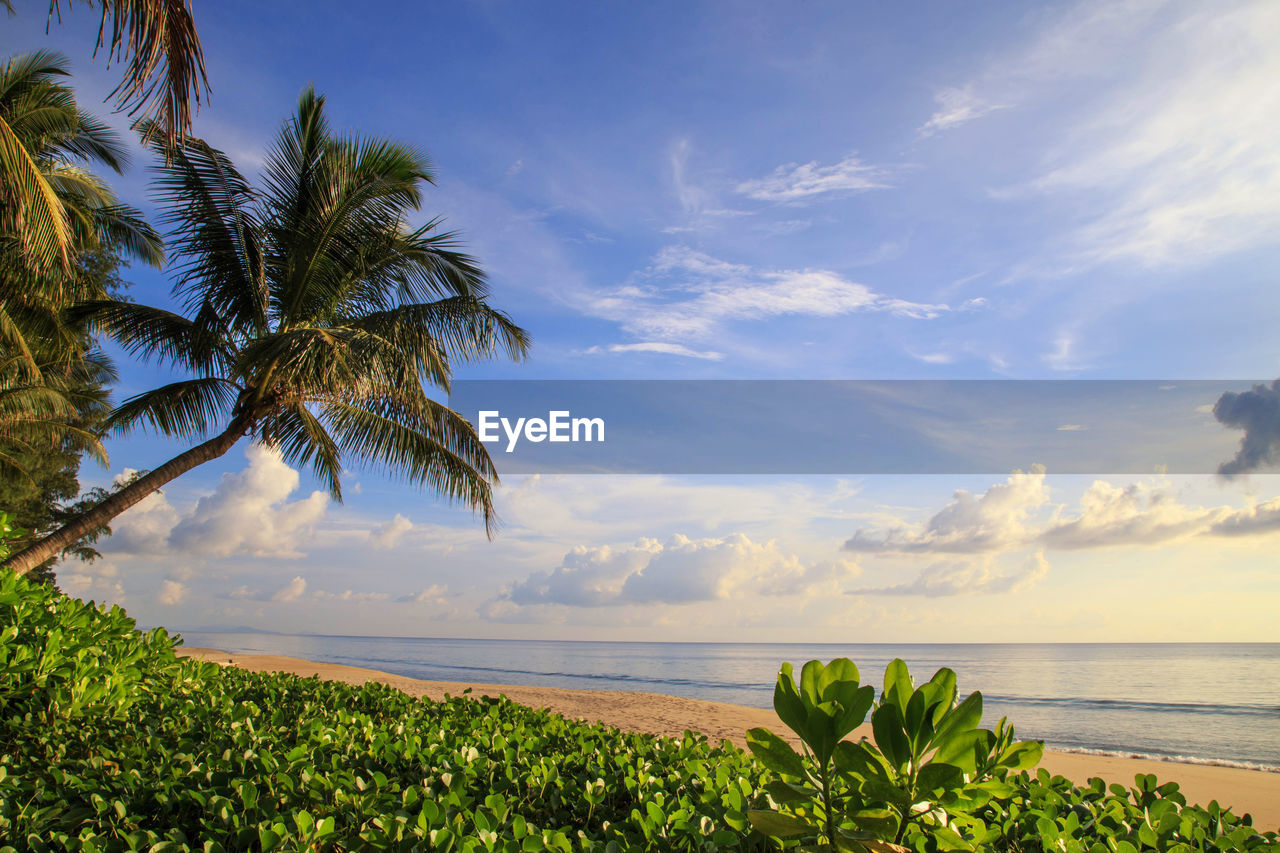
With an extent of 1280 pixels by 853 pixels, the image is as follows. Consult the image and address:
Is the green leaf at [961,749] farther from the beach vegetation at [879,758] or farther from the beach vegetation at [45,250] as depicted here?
the beach vegetation at [45,250]

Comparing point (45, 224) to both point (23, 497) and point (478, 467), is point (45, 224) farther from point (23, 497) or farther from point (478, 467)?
point (23, 497)

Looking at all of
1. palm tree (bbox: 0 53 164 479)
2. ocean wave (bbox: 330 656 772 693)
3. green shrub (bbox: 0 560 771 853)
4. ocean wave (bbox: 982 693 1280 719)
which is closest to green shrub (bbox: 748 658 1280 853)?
green shrub (bbox: 0 560 771 853)

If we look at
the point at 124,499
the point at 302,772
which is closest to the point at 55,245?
the point at 124,499

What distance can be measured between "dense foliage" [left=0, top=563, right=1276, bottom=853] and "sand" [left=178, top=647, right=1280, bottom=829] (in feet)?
14.3

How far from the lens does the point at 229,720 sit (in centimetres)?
270

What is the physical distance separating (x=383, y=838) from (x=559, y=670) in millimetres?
33920

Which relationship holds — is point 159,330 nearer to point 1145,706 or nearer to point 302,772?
point 302,772

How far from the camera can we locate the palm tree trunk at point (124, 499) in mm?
7582

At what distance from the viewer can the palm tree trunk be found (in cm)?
758

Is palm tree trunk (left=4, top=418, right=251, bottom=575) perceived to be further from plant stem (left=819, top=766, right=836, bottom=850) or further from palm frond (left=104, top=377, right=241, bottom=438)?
plant stem (left=819, top=766, right=836, bottom=850)

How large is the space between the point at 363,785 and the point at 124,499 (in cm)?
837

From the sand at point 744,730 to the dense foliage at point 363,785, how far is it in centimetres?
436

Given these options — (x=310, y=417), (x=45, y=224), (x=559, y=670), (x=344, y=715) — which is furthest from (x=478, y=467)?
(x=559, y=670)

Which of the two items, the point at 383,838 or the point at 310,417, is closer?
the point at 383,838
